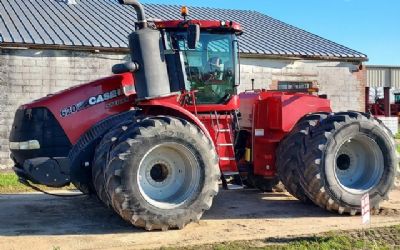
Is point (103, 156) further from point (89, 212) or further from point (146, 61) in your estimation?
point (89, 212)

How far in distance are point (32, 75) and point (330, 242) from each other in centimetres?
971

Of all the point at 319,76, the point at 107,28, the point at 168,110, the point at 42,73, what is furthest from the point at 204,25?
the point at 319,76

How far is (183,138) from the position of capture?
24.0 feet

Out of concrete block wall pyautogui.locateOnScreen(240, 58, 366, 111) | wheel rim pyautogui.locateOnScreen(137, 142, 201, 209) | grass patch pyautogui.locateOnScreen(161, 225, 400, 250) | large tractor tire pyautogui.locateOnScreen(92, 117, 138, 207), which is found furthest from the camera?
concrete block wall pyautogui.locateOnScreen(240, 58, 366, 111)

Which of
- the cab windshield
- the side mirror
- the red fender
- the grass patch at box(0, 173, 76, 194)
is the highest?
the side mirror

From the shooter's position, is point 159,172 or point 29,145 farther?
point 29,145

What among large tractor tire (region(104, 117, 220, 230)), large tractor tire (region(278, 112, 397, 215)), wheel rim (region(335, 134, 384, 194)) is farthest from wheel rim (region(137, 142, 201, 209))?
wheel rim (region(335, 134, 384, 194))

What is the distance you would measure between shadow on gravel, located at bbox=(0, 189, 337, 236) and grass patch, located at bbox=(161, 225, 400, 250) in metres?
1.29

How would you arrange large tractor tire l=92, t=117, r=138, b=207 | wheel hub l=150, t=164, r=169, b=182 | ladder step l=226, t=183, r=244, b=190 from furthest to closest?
ladder step l=226, t=183, r=244, b=190 → wheel hub l=150, t=164, r=169, b=182 → large tractor tire l=92, t=117, r=138, b=207

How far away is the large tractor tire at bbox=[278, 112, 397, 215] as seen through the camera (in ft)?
26.4

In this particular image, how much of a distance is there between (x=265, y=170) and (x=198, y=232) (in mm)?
2104

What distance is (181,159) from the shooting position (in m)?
7.56

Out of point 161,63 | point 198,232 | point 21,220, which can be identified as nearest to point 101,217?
point 21,220

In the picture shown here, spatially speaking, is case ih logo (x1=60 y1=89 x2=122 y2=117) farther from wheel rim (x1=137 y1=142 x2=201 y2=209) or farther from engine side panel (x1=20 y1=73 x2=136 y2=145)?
wheel rim (x1=137 y1=142 x2=201 y2=209)
